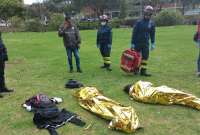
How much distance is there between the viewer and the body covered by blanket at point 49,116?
759 centimetres

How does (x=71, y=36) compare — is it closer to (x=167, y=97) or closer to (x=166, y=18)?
(x=167, y=97)

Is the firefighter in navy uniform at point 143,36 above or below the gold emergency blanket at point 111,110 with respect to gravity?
above

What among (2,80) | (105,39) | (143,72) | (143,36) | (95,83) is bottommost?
(95,83)

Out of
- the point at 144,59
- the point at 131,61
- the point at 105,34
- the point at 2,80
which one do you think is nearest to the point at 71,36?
the point at 105,34

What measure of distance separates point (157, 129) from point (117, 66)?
7.55 meters

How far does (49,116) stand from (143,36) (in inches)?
215

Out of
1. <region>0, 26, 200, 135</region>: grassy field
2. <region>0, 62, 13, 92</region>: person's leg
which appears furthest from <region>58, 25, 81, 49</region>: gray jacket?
<region>0, 62, 13, 92</region>: person's leg

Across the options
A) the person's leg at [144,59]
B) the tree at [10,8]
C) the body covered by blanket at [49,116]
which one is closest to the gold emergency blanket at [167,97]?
the body covered by blanket at [49,116]

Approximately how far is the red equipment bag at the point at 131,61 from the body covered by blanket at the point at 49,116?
14.2 ft

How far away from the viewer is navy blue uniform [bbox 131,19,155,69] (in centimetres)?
1242

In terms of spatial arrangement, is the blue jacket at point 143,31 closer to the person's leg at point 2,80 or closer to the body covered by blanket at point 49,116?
the person's leg at point 2,80

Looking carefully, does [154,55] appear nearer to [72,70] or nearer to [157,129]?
[72,70]

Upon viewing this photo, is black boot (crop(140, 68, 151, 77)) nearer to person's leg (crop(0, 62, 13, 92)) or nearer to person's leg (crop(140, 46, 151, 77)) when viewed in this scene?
person's leg (crop(140, 46, 151, 77))

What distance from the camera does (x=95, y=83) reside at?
38.1 feet
